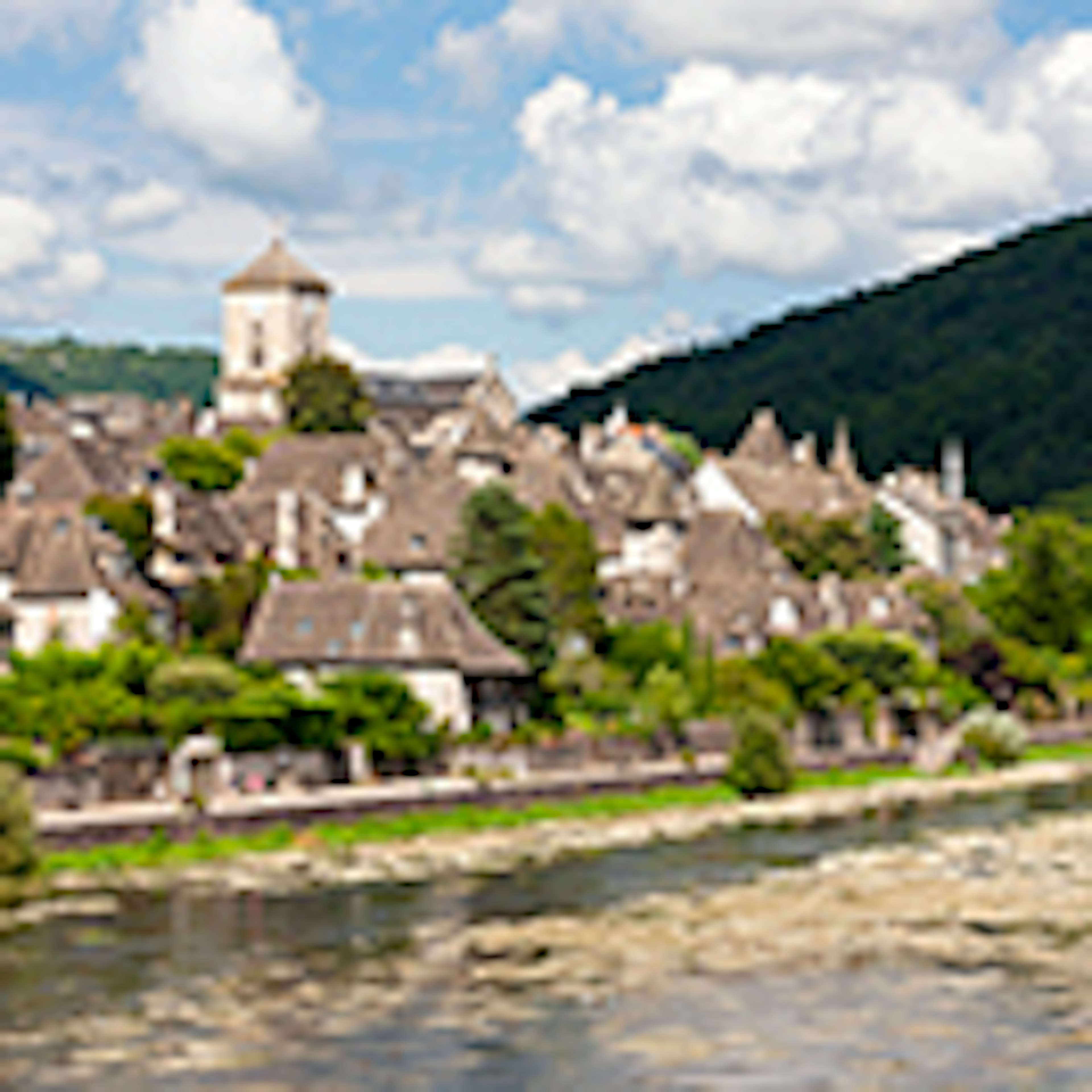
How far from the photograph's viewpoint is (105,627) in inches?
3214

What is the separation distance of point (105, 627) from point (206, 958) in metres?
37.6

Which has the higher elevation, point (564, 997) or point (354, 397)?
point (354, 397)

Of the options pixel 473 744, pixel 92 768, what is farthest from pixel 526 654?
pixel 92 768

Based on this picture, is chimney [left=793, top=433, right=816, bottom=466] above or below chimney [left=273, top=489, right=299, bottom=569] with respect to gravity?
above

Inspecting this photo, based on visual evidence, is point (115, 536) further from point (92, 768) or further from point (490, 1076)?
point (490, 1076)

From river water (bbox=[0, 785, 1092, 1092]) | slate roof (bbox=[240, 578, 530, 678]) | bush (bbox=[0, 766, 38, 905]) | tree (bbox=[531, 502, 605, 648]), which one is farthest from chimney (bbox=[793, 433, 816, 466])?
river water (bbox=[0, 785, 1092, 1092])

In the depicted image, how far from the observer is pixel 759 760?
255 ft

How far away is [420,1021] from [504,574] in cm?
4909

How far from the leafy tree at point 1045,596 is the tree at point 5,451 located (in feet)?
189

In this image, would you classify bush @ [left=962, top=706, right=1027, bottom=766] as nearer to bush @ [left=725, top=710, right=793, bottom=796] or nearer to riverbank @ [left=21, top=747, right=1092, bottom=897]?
riverbank @ [left=21, top=747, right=1092, bottom=897]

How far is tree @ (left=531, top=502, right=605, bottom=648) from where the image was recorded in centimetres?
9481

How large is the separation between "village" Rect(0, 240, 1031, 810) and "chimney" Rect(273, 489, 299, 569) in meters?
0.12

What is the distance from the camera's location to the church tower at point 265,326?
A: 159125 mm

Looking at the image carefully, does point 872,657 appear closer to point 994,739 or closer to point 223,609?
point 994,739
